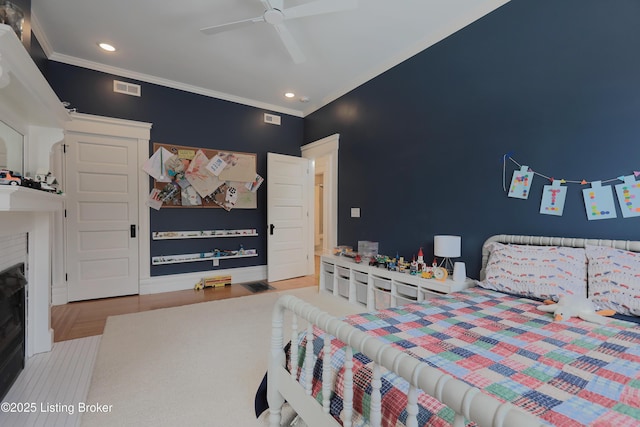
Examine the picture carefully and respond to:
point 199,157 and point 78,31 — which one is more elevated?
point 78,31

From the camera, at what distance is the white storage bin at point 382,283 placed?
119 inches

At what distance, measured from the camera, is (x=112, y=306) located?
11.3ft

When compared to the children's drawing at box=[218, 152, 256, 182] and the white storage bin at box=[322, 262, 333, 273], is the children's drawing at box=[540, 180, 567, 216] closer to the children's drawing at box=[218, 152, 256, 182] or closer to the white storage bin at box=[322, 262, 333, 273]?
the white storage bin at box=[322, 262, 333, 273]

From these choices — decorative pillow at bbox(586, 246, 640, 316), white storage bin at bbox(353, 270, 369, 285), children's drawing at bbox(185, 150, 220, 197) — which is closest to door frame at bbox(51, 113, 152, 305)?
children's drawing at bbox(185, 150, 220, 197)

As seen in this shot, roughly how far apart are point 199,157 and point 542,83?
158 inches

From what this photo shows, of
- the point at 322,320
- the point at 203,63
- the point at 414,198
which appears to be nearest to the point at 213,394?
the point at 322,320

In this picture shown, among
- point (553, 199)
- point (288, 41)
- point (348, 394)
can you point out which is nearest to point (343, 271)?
point (553, 199)

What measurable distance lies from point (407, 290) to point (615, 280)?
1485 mm

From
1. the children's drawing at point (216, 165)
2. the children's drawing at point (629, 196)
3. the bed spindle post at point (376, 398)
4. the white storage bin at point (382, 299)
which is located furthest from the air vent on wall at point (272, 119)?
the bed spindle post at point (376, 398)

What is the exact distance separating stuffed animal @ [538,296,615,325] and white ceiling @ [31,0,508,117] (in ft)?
7.86

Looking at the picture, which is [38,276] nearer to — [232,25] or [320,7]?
[232,25]

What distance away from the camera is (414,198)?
3.20 meters

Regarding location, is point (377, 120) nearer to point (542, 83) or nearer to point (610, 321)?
point (542, 83)

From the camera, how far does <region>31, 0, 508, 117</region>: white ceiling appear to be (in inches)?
101
